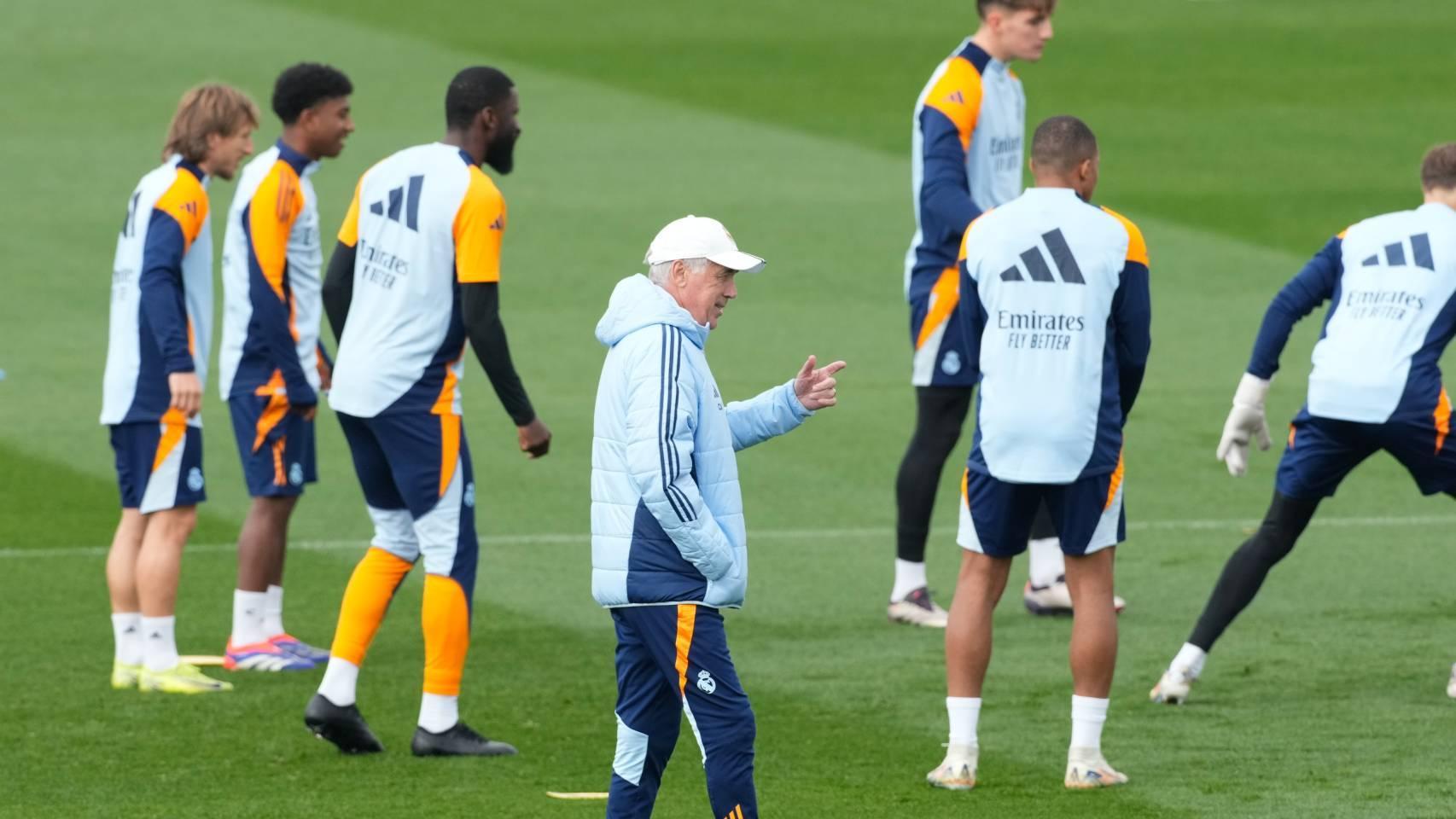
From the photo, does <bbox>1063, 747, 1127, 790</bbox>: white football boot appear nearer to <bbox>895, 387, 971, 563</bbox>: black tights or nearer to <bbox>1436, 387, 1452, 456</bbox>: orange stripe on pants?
<bbox>1436, 387, 1452, 456</bbox>: orange stripe on pants

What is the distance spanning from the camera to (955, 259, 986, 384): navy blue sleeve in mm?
7504

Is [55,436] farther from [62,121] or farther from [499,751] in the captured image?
[62,121]

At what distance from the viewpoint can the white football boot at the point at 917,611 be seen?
9.90 meters

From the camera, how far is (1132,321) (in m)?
7.31

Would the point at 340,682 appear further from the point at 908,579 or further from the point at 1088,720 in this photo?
the point at 908,579

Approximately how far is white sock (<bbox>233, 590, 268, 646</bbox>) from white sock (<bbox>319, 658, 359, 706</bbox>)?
1.50 meters

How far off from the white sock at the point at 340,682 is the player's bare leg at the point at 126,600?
53.4 inches

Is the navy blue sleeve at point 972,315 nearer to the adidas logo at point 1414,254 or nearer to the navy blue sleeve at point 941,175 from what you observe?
the adidas logo at point 1414,254

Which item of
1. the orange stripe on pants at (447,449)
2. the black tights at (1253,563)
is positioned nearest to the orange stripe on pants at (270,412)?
the orange stripe on pants at (447,449)

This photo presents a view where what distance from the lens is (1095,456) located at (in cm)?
730

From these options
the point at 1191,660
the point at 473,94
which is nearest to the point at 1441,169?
the point at 1191,660

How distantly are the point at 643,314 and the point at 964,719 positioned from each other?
2.02 metres

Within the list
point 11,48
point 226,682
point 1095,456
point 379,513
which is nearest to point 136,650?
point 226,682

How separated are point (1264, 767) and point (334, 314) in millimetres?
3442
